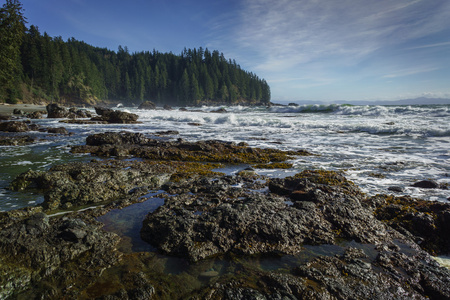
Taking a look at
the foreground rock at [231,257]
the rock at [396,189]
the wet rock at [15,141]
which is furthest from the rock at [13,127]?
the rock at [396,189]

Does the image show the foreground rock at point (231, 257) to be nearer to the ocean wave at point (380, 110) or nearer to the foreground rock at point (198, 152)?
the foreground rock at point (198, 152)

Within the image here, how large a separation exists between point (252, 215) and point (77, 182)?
4504 mm

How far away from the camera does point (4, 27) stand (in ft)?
94.6

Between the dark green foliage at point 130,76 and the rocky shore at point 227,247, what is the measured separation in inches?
2825

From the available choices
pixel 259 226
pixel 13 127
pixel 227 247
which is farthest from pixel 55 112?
pixel 259 226

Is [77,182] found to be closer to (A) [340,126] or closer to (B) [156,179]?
(B) [156,179]

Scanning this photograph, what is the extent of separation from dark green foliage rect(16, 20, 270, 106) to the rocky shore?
235 feet

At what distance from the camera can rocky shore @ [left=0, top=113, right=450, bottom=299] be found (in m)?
2.78

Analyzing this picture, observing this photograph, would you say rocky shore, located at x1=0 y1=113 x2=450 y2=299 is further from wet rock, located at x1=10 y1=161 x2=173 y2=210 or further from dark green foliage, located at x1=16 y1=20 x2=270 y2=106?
dark green foliage, located at x1=16 y1=20 x2=270 y2=106

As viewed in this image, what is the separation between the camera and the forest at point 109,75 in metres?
48.5

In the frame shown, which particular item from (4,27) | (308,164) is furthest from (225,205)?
(4,27)

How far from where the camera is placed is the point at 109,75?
105188mm

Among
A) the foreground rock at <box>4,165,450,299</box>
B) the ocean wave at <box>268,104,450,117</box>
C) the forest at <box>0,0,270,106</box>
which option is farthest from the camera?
the forest at <box>0,0,270,106</box>

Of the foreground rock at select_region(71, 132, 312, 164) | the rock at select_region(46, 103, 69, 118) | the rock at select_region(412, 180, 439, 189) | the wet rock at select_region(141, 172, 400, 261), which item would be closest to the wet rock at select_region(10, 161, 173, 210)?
the wet rock at select_region(141, 172, 400, 261)
